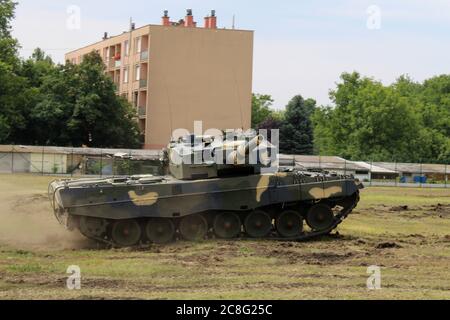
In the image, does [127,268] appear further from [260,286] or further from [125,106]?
[125,106]

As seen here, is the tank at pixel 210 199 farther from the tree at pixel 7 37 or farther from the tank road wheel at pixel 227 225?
the tree at pixel 7 37

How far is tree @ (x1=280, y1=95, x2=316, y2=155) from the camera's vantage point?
7581 centimetres

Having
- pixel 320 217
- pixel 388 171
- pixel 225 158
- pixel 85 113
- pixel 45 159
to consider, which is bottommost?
pixel 320 217

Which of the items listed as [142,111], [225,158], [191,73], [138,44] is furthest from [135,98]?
[225,158]

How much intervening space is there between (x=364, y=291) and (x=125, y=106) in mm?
59683

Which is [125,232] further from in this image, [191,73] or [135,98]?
[135,98]

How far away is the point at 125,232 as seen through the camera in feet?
69.1

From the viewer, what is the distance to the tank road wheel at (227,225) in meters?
22.1

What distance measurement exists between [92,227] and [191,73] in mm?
49880

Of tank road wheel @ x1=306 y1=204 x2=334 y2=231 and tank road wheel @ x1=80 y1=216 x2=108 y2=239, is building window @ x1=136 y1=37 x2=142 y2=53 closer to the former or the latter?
tank road wheel @ x1=306 y1=204 x2=334 y2=231

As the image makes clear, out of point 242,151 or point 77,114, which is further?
point 77,114

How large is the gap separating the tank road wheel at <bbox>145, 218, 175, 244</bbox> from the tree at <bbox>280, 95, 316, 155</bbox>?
179 ft
